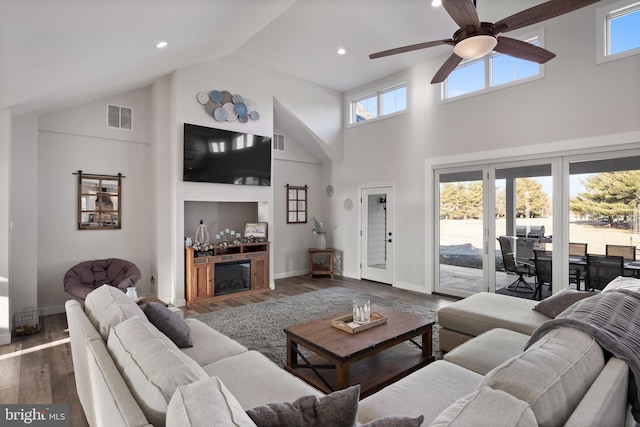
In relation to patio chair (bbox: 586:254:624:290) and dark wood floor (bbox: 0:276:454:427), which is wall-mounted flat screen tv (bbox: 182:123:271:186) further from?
patio chair (bbox: 586:254:624:290)

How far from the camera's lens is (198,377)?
1.26m

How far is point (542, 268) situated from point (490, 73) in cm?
294

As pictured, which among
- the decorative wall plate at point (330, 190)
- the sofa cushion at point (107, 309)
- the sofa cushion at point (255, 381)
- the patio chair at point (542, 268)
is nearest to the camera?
the sofa cushion at point (255, 381)

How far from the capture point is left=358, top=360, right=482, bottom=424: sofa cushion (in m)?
1.62

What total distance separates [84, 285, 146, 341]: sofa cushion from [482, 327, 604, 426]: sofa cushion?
6.16ft

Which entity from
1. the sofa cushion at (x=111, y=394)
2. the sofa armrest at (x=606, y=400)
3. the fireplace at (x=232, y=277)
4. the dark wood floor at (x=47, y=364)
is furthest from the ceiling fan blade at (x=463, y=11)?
the fireplace at (x=232, y=277)

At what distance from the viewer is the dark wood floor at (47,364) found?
2.55 metres

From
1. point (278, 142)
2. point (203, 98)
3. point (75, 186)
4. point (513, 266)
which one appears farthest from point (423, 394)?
point (278, 142)

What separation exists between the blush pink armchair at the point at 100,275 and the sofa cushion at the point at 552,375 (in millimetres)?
4301

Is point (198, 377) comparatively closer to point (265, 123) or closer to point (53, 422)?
point (53, 422)

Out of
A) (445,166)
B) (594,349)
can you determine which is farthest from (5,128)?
(445,166)

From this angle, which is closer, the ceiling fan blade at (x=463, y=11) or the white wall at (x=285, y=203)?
the ceiling fan blade at (x=463, y=11)

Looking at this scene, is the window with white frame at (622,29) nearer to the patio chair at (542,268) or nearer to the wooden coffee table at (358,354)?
the patio chair at (542,268)

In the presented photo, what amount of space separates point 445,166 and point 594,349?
4497 millimetres
